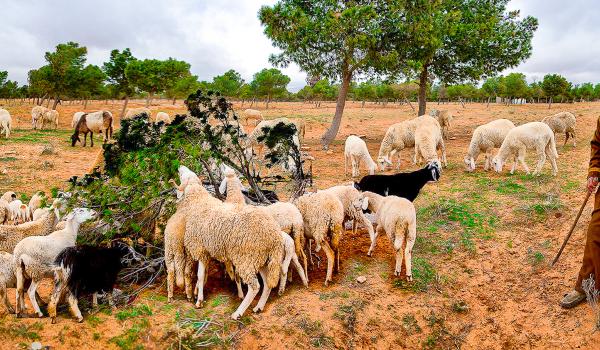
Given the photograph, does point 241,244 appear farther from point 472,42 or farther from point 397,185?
point 472,42

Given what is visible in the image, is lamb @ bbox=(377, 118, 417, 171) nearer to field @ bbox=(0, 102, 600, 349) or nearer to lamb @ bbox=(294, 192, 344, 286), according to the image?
field @ bbox=(0, 102, 600, 349)

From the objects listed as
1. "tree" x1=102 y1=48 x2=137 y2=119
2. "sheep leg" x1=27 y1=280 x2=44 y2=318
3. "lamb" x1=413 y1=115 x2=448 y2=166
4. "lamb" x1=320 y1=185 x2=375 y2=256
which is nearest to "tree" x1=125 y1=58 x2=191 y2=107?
"tree" x1=102 y1=48 x2=137 y2=119

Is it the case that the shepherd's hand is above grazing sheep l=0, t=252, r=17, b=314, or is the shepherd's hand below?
above

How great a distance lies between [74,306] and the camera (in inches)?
192

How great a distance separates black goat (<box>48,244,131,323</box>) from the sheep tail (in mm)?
1984

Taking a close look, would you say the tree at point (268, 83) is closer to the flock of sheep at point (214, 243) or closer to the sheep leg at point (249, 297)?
the flock of sheep at point (214, 243)

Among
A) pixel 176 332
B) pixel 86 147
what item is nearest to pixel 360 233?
pixel 176 332

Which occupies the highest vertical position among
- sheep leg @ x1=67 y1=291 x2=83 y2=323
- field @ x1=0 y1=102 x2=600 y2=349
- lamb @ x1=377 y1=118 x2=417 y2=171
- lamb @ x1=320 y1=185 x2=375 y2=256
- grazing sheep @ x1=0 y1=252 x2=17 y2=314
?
lamb @ x1=377 y1=118 x2=417 y2=171

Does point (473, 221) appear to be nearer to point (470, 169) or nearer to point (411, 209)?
point (411, 209)

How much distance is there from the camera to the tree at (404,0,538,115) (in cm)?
1720

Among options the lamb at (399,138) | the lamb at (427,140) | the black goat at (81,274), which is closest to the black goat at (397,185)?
the lamb at (427,140)

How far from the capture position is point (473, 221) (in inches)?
313

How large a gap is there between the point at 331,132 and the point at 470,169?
7593mm

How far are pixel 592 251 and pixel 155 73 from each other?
1297 inches
